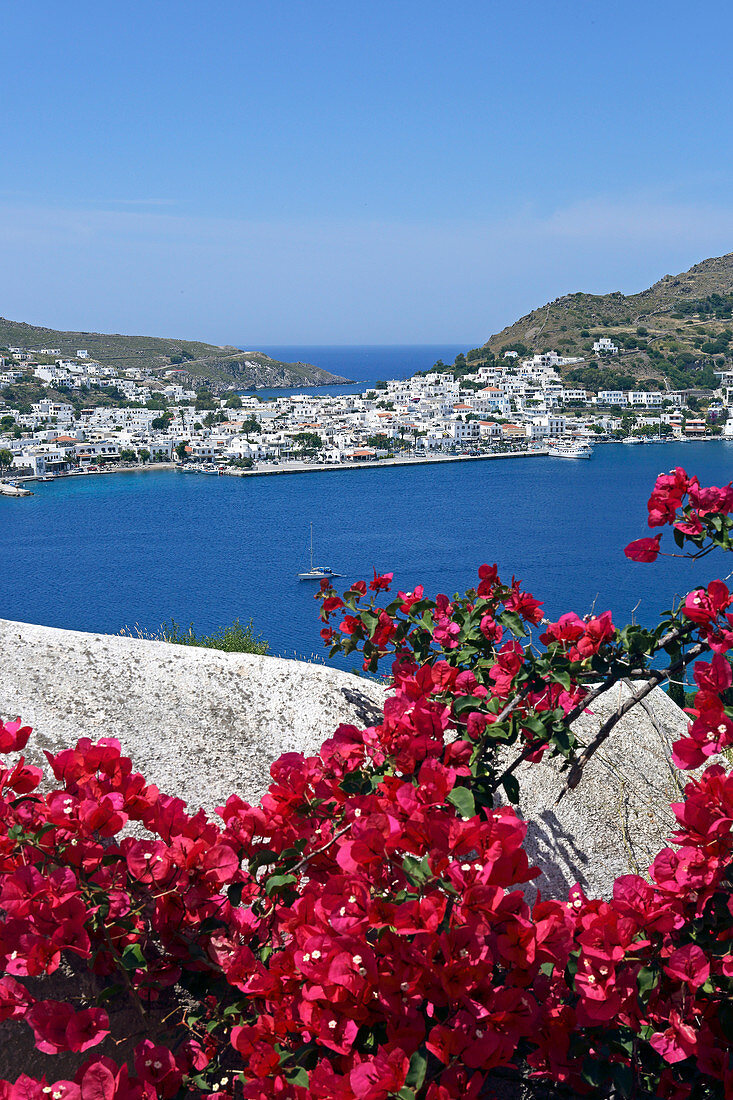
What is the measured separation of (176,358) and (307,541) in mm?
77095

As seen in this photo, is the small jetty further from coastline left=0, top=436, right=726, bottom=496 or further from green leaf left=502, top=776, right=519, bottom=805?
green leaf left=502, top=776, right=519, bottom=805

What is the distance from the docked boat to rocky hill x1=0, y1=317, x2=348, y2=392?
4776 cm

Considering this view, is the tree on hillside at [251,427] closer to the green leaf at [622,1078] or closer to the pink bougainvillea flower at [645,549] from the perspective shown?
the pink bougainvillea flower at [645,549]

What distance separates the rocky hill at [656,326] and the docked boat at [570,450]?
68.0 ft

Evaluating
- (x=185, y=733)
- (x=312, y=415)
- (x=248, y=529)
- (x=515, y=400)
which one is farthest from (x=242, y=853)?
(x=515, y=400)

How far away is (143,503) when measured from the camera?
42844mm

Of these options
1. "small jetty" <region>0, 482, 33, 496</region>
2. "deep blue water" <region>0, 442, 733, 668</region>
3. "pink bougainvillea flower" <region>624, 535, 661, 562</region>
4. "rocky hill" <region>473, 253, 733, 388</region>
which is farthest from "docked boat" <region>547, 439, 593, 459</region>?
"pink bougainvillea flower" <region>624, 535, 661, 562</region>

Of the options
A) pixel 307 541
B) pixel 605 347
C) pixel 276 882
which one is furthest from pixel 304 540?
pixel 605 347

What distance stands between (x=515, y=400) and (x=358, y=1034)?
243 ft

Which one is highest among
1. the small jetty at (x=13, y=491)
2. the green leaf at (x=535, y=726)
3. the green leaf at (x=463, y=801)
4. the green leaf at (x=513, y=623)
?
the green leaf at (x=513, y=623)

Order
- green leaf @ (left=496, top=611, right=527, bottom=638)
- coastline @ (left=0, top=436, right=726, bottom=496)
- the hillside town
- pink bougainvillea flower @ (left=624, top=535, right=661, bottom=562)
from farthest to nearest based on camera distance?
the hillside town → coastline @ (left=0, top=436, right=726, bottom=496) → green leaf @ (left=496, top=611, right=527, bottom=638) → pink bougainvillea flower @ (left=624, top=535, right=661, bottom=562)

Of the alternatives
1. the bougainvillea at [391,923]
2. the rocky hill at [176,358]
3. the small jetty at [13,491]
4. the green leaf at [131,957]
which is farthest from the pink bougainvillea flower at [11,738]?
the rocky hill at [176,358]

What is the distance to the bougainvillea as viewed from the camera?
1.03 metres

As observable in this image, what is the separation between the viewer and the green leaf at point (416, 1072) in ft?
3.21
